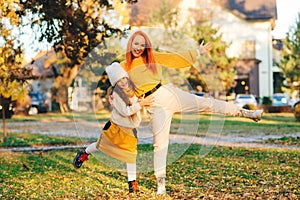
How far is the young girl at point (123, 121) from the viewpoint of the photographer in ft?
22.3

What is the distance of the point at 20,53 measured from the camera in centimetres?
1439

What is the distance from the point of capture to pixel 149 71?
6.86 meters

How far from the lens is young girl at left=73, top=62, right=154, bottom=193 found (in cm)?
681

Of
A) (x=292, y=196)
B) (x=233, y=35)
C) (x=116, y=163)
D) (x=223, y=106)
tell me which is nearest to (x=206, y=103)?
(x=223, y=106)

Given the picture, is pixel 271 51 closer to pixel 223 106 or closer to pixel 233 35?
pixel 233 35

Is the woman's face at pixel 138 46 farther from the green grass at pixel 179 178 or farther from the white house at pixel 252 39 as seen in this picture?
the white house at pixel 252 39

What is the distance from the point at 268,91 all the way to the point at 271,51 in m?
3.84

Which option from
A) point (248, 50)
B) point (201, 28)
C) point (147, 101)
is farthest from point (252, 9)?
point (147, 101)

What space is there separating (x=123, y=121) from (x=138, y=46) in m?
0.98

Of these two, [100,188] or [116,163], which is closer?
[100,188]

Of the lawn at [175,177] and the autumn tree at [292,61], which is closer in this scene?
the lawn at [175,177]

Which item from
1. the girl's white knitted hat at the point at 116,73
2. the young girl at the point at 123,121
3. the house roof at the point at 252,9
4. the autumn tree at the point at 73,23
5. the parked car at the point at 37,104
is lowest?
the parked car at the point at 37,104

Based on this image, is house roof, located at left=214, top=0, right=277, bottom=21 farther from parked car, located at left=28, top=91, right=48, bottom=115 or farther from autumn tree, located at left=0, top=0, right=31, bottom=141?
autumn tree, located at left=0, top=0, right=31, bottom=141

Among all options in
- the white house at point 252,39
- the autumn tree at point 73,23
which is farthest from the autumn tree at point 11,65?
the white house at point 252,39
